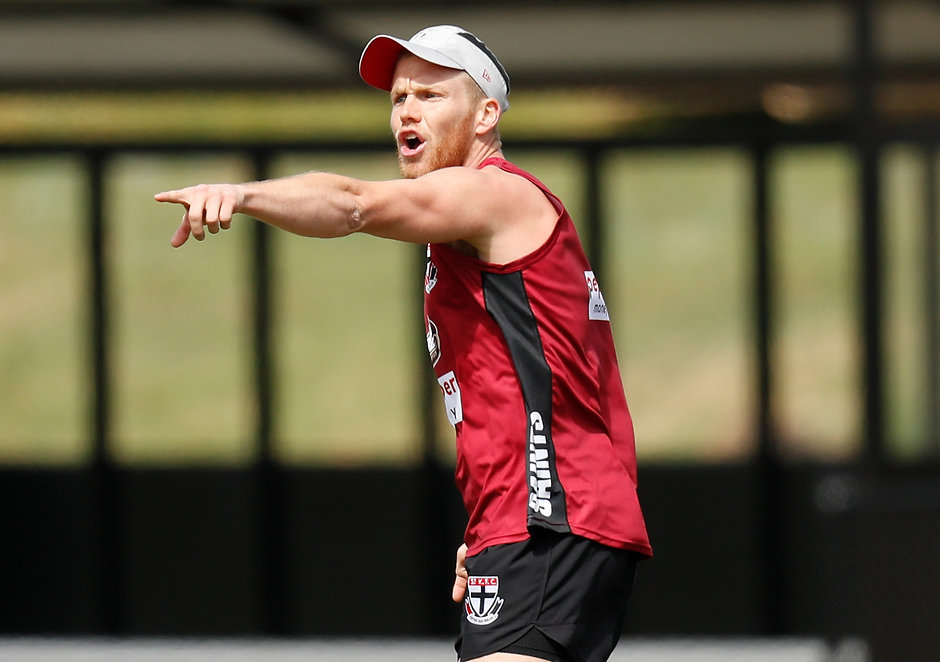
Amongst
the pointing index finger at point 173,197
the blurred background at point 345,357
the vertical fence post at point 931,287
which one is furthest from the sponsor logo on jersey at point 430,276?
the blurred background at point 345,357

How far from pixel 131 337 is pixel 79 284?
1.23ft

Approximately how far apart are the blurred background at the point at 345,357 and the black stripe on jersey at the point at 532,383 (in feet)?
15.2

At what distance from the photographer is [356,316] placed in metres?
7.98

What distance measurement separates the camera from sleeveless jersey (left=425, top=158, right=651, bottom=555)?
2.74m

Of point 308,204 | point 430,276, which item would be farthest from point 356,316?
point 308,204

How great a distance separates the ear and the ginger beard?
0.02m

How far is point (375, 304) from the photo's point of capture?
8.02m

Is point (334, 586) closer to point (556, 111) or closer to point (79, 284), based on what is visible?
point (79, 284)

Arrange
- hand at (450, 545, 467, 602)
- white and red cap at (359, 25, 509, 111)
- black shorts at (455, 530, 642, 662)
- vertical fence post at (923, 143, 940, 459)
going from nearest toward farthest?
1. black shorts at (455, 530, 642, 662)
2. white and red cap at (359, 25, 509, 111)
3. hand at (450, 545, 467, 602)
4. vertical fence post at (923, 143, 940, 459)

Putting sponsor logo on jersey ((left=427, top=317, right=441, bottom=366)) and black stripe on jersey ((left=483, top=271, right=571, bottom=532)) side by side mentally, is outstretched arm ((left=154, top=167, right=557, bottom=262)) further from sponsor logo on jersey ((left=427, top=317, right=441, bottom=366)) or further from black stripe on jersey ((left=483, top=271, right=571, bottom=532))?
sponsor logo on jersey ((left=427, top=317, right=441, bottom=366))

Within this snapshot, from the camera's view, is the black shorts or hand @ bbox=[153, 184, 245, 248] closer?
hand @ bbox=[153, 184, 245, 248]

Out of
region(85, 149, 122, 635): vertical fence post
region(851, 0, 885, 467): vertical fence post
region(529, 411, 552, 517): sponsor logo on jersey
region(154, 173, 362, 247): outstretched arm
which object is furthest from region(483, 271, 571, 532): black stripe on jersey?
Result: region(85, 149, 122, 635): vertical fence post

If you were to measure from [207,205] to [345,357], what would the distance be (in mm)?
5575

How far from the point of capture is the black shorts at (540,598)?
272 centimetres
